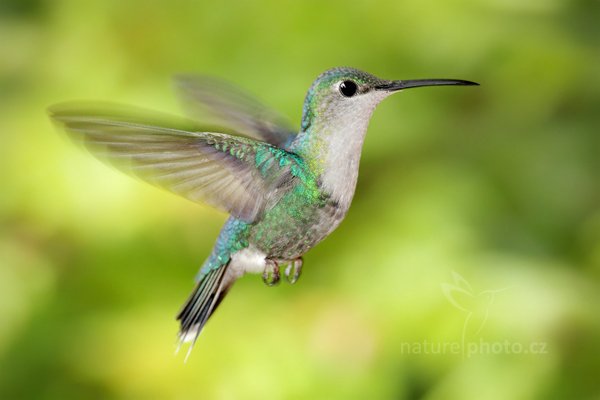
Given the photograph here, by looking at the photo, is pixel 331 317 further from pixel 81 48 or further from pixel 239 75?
pixel 81 48

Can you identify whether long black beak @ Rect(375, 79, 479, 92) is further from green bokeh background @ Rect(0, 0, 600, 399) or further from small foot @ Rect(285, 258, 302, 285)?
green bokeh background @ Rect(0, 0, 600, 399)

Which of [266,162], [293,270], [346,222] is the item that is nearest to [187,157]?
[266,162]

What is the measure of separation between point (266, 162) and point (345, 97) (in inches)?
5.1

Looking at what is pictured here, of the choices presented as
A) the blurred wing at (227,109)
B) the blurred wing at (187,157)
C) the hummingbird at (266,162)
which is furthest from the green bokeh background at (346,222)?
the blurred wing at (187,157)

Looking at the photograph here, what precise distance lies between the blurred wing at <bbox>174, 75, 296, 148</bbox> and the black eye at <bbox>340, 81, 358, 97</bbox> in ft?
1.06

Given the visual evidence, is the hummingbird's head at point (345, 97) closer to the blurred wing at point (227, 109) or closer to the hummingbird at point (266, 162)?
the hummingbird at point (266, 162)

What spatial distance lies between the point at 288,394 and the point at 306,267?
1.17ft

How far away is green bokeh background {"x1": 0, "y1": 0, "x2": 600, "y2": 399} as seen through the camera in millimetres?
2289

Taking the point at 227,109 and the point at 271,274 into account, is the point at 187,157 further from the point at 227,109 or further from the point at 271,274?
the point at 227,109

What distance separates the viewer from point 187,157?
3.25ft

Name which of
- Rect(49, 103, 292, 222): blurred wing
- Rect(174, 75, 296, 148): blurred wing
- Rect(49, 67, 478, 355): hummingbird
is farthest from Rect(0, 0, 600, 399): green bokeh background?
Rect(49, 103, 292, 222): blurred wing

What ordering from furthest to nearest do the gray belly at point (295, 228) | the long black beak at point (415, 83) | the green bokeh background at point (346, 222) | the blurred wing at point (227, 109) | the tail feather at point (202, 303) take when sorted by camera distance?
the green bokeh background at point (346, 222) → the blurred wing at point (227, 109) → the tail feather at point (202, 303) → the gray belly at point (295, 228) → the long black beak at point (415, 83)

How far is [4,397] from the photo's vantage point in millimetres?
2568

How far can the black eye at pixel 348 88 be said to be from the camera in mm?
1005
